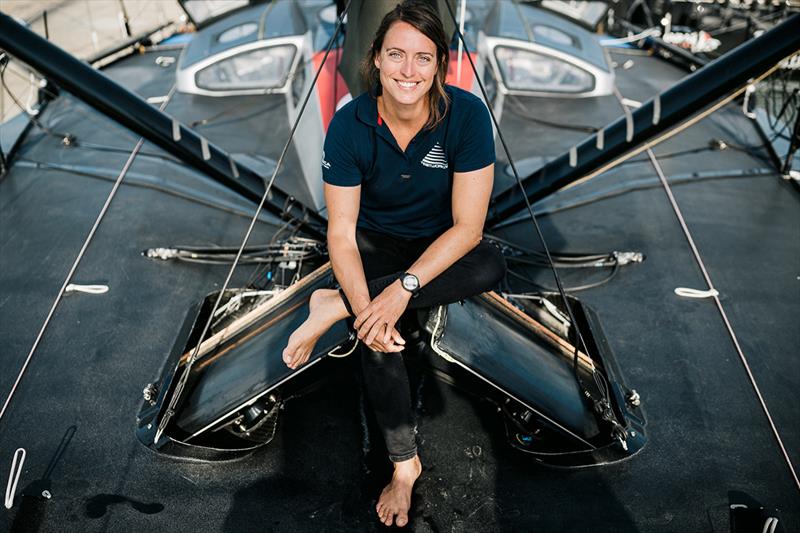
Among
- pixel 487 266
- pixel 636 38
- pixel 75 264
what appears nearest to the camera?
pixel 487 266

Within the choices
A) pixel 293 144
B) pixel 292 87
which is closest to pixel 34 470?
pixel 293 144

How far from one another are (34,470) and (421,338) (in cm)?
151

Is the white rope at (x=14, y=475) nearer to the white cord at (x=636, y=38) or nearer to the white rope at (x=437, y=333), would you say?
the white rope at (x=437, y=333)

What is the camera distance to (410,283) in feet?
7.30

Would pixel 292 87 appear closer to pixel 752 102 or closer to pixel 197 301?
pixel 197 301

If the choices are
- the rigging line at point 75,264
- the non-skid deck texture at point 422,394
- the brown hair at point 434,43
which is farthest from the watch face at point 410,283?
the rigging line at point 75,264

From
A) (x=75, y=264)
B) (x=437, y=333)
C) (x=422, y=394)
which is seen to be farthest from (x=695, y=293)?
(x=75, y=264)

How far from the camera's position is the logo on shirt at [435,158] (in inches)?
92.6

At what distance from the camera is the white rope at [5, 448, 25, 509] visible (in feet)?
7.76

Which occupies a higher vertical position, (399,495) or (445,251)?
(445,251)

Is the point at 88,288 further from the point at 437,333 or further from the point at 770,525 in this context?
the point at 770,525

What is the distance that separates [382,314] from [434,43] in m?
0.89

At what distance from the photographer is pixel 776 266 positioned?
3801mm

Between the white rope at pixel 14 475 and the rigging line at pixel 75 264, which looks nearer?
the white rope at pixel 14 475
